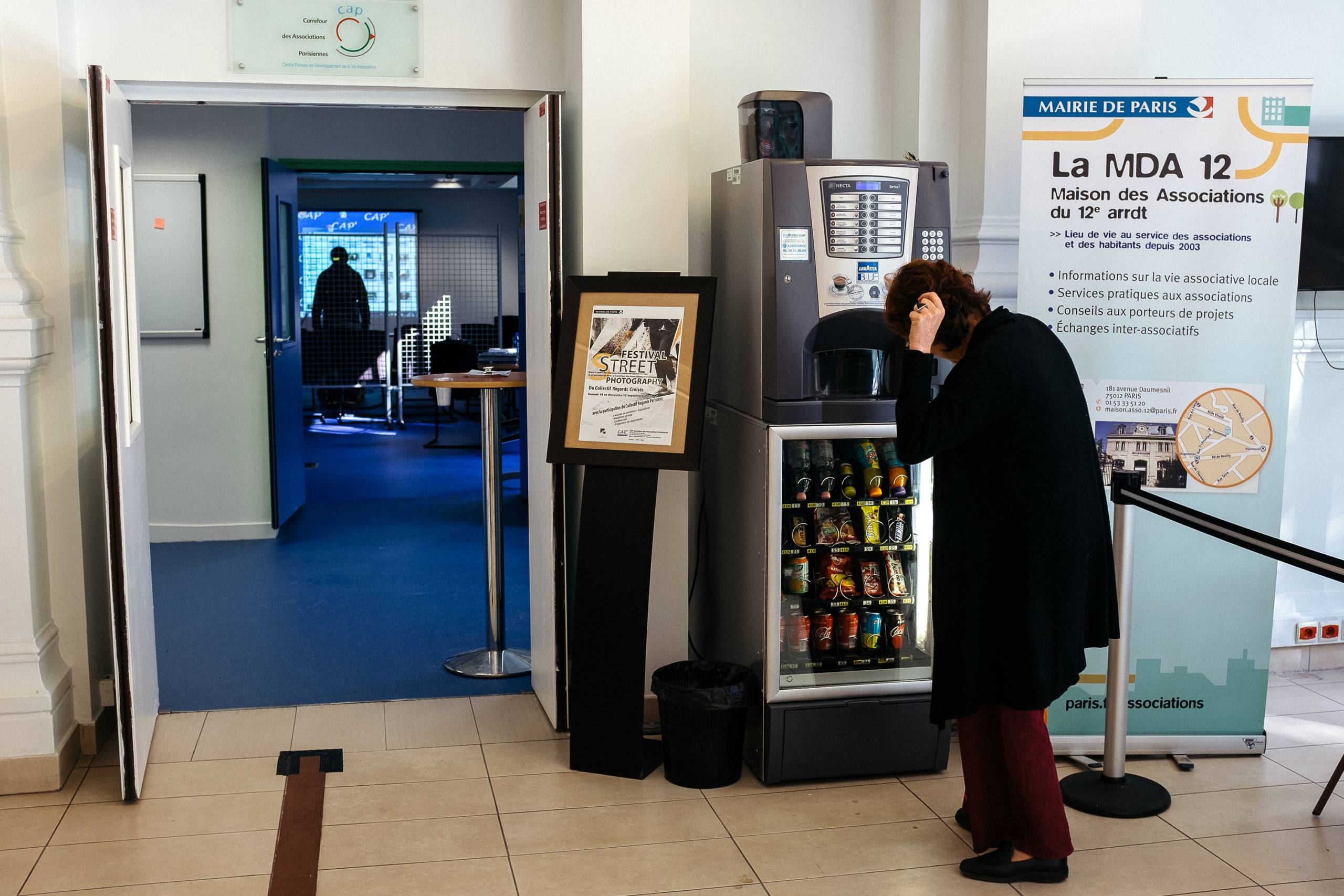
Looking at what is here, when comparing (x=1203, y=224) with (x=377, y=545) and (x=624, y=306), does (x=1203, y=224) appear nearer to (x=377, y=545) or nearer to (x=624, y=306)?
(x=624, y=306)

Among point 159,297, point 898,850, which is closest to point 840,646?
point 898,850

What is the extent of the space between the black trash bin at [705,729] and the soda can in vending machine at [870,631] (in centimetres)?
37

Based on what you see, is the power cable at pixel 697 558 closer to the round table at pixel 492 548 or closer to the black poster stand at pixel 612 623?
the black poster stand at pixel 612 623

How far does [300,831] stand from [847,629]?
65.4 inches

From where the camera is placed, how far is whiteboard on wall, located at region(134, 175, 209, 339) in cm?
665

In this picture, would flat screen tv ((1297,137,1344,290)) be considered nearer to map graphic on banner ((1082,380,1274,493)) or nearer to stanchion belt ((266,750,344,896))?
map graphic on banner ((1082,380,1274,493))

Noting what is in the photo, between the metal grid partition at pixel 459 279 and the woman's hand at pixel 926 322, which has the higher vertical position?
the metal grid partition at pixel 459 279

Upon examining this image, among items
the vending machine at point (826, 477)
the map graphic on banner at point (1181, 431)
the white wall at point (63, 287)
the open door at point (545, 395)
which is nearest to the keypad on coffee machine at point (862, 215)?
the vending machine at point (826, 477)

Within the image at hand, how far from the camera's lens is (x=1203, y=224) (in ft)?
11.6

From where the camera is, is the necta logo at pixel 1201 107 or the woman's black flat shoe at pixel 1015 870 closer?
the woman's black flat shoe at pixel 1015 870

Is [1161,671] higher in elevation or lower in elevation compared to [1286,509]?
lower

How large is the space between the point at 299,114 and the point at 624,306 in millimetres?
4395

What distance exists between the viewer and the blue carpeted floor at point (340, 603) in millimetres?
4496

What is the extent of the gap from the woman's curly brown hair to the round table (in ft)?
6.30
